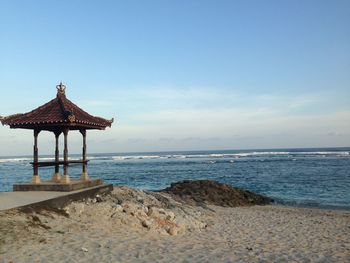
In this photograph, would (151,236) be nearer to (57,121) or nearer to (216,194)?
(57,121)

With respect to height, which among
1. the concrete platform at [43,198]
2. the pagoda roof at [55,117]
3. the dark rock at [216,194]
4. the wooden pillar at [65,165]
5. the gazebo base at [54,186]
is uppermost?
the pagoda roof at [55,117]

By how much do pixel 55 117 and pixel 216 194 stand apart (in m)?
13.3

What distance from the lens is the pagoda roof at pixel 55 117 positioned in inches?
623

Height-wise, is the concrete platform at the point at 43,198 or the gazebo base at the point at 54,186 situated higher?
the gazebo base at the point at 54,186

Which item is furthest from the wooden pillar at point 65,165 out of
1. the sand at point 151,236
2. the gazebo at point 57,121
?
the sand at point 151,236

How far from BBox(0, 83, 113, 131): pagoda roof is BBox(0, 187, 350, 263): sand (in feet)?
10.3

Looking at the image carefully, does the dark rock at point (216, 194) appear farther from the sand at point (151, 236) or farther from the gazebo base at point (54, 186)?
the gazebo base at point (54, 186)

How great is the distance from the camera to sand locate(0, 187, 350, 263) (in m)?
9.67

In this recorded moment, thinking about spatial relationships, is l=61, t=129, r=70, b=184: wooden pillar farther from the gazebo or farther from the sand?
the sand

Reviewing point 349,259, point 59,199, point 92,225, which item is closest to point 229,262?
point 349,259

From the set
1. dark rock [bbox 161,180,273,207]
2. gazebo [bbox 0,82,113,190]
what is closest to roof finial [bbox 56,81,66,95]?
gazebo [bbox 0,82,113,190]

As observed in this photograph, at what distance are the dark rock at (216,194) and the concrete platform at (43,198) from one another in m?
9.45

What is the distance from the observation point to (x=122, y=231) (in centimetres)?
1227

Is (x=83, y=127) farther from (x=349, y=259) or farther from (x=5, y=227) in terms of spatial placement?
(x=349, y=259)
